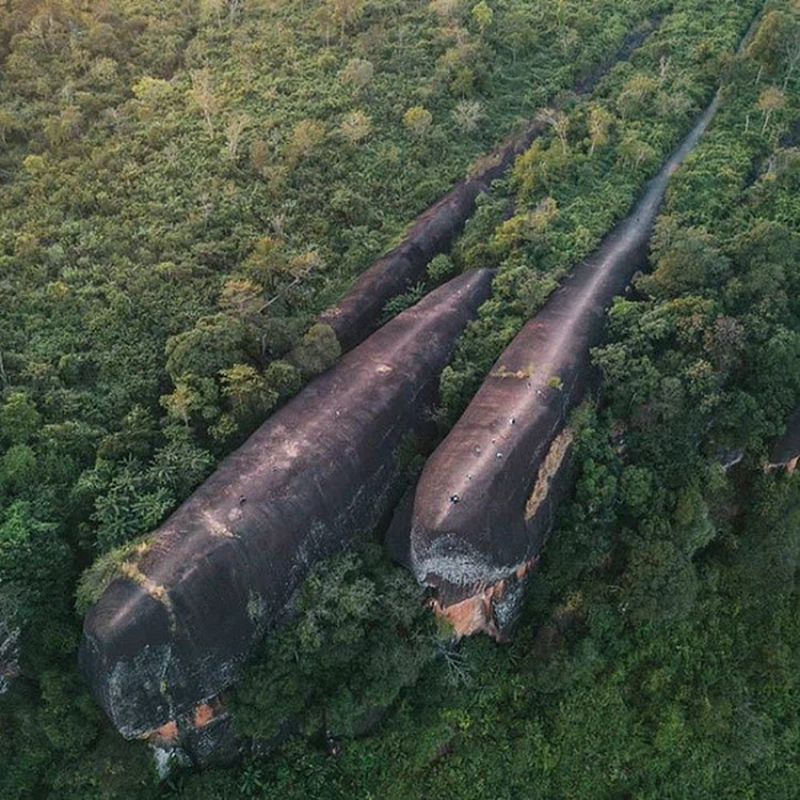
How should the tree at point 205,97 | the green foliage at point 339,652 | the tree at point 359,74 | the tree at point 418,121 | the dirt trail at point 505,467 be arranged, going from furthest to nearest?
the tree at point 359,74 < the tree at point 418,121 < the tree at point 205,97 < the dirt trail at point 505,467 < the green foliage at point 339,652

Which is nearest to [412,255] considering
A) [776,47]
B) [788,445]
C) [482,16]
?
[788,445]

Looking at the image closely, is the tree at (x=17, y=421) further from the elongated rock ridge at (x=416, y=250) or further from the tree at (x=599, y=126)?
the tree at (x=599, y=126)

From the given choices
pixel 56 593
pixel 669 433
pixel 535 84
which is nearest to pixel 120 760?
pixel 56 593

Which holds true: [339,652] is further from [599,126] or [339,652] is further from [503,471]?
[599,126]

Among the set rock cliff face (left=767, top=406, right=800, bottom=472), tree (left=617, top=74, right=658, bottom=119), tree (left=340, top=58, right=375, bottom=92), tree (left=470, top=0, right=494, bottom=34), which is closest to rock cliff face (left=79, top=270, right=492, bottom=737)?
rock cliff face (left=767, top=406, right=800, bottom=472)

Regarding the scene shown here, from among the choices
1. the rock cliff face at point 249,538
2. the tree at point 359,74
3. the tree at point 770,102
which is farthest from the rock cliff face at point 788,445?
the tree at point 359,74

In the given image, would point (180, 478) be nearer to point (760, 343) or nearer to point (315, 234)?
point (315, 234)

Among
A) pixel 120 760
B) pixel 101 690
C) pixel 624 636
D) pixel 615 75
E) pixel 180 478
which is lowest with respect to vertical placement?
pixel 624 636
